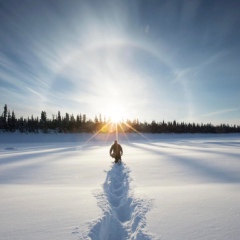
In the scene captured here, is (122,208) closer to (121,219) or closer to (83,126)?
(121,219)

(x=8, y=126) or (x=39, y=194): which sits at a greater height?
(x=8, y=126)

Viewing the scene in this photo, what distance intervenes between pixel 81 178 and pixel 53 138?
86.6m

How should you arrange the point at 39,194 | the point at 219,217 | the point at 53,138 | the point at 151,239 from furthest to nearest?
the point at 53,138
the point at 39,194
the point at 219,217
the point at 151,239

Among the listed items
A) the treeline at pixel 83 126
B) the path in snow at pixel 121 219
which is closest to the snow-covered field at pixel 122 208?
the path in snow at pixel 121 219

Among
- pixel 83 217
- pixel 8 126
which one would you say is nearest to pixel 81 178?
pixel 83 217

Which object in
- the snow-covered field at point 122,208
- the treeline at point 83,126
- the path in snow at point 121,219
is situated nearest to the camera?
the snow-covered field at point 122,208

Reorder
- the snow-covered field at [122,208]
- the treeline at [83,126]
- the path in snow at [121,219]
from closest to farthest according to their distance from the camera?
the snow-covered field at [122,208] < the path in snow at [121,219] < the treeline at [83,126]

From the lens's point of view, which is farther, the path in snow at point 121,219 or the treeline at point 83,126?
the treeline at point 83,126

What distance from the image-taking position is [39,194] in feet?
26.4

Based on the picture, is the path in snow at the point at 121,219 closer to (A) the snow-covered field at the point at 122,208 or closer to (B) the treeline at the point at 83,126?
(A) the snow-covered field at the point at 122,208

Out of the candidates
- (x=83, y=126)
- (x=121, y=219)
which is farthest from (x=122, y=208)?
(x=83, y=126)

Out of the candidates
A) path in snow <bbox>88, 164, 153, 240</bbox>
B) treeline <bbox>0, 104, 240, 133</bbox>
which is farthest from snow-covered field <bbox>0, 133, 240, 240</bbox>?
treeline <bbox>0, 104, 240, 133</bbox>

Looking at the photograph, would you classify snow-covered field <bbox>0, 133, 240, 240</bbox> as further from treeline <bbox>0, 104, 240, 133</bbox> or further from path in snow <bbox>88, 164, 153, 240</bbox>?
treeline <bbox>0, 104, 240, 133</bbox>

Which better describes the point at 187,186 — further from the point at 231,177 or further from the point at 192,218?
the point at 192,218
